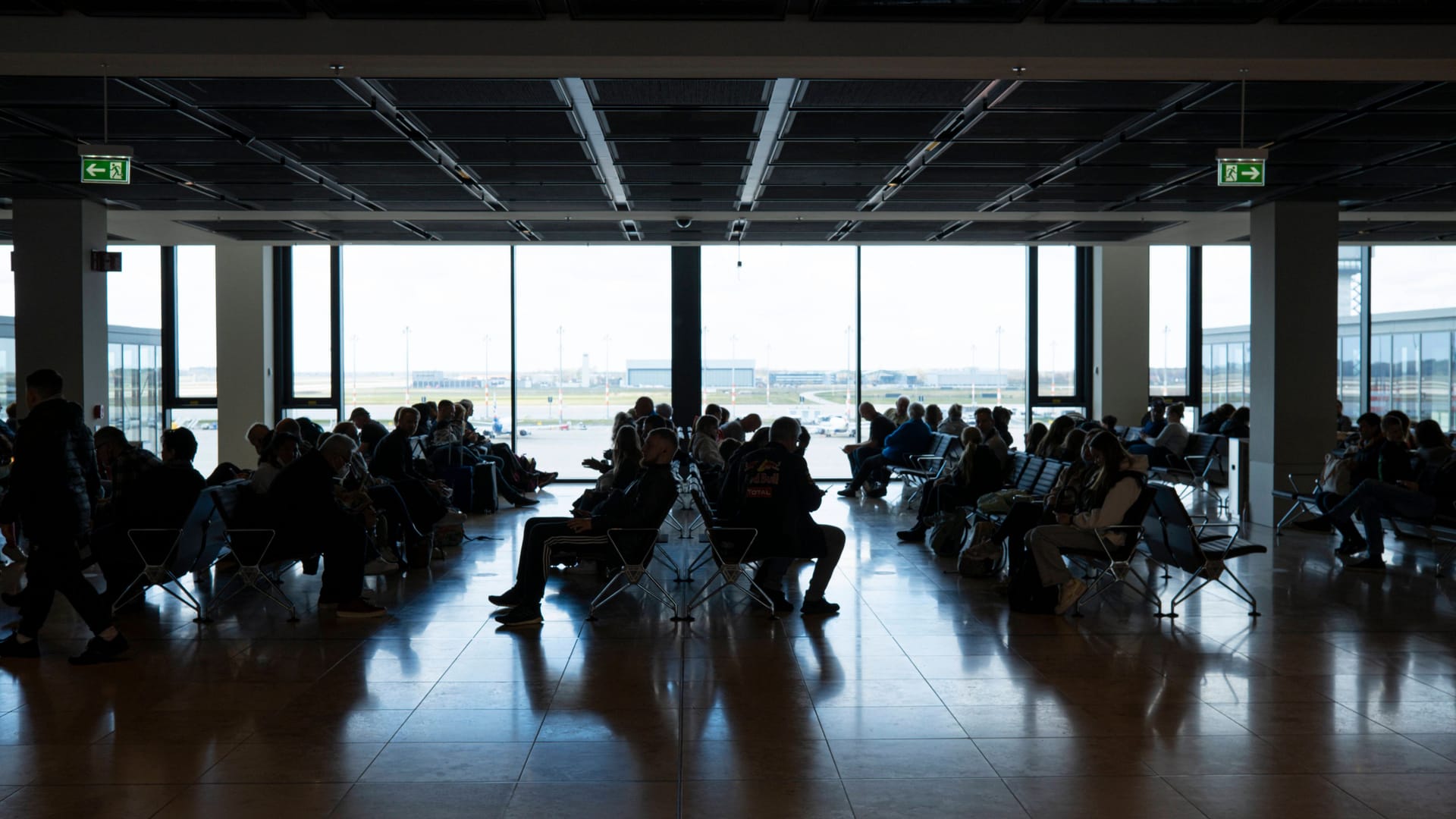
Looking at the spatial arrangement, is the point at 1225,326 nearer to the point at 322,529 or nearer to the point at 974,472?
the point at 974,472

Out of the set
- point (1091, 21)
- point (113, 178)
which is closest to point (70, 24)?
point (113, 178)

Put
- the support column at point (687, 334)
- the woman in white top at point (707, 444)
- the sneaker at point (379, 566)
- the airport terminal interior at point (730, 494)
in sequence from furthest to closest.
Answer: the support column at point (687, 334)
the woman in white top at point (707, 444)
the sneaker at point (379, 566)
the airport terminal interior at point (730, 494)

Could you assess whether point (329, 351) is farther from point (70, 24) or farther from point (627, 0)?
point (627, 0)

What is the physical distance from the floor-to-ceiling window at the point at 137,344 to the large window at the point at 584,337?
5655mm

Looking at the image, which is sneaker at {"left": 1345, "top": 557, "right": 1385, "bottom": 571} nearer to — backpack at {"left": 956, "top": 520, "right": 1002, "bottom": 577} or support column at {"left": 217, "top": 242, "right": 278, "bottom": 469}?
backpack at {"left": 956, "top": 520, "right": 1002, "bottom": 577}

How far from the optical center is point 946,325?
56.8 feet

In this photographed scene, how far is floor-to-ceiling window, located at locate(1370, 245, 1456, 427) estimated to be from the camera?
57.2ft

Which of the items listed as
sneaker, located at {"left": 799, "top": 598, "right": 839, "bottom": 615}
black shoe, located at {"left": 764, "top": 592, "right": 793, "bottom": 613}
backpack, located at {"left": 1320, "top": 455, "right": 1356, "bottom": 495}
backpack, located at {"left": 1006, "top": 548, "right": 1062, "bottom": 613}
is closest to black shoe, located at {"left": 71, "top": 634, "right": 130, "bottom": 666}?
black shoe, located at {"left": 764, "top": 592, "right": 793, "bottom": 613}

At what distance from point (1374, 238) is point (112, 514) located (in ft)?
50.4

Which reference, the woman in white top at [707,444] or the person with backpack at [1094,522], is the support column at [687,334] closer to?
the woman in white top at [707,444]

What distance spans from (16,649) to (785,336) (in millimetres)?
12460

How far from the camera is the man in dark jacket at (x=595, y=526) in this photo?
6500mm

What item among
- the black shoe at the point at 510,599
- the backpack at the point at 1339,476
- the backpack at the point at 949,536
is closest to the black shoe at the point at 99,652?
the black shoe at the point at 510,599

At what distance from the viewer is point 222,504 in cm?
654
